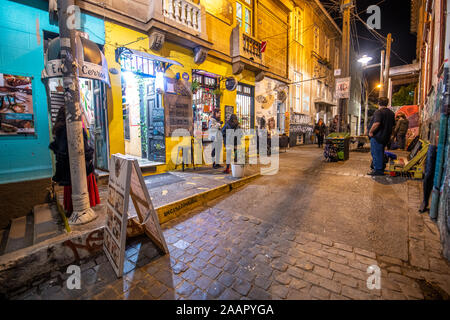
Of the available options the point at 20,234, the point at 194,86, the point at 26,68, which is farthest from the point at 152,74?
the point at 20,234

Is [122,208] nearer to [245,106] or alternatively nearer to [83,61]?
[83,61]

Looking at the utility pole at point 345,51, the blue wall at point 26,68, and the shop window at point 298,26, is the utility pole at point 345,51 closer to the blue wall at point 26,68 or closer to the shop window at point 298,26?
the shop window at point 298,26

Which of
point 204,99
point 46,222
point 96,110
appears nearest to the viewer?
point 46,222

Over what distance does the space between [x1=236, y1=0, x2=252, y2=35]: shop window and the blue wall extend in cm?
868

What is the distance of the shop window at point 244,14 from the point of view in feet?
34.9

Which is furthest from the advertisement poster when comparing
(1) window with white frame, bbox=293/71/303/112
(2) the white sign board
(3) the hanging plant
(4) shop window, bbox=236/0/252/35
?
(1) window with white frame, bbox=293/71/303/112

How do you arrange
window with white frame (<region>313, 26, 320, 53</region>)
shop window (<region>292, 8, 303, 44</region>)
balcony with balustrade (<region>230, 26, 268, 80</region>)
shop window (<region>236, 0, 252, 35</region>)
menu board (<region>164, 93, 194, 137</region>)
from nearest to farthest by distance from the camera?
menu board (<region>164, 93, 194, 137</region>), balcony with balustrade (<region>230, 26, 268, 80</region>), shop window (<region>236, 0, 252, 35</region>), shop window (<region>292, 8, 303, 44</region>), window with white frame (<region>313, 26, 320, 53</region>)

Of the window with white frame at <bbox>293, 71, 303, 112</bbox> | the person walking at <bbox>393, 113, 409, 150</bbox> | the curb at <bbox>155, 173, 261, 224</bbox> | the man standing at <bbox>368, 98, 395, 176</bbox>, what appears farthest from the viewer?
the window with white frame at <bbox>293, 71, 303, 112</bbox>

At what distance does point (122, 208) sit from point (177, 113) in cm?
579

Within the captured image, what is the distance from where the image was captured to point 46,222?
3.85m

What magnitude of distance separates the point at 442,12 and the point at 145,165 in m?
10.8

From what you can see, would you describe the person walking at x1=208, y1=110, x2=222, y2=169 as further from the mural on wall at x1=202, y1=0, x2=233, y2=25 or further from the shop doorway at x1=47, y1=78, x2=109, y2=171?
the mural on wall at x1=202, y1=0, x2=233, y2=25

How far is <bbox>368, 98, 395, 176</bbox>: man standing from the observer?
6.15 meters

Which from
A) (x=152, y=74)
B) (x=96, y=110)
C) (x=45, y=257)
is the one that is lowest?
(x=45, y=257)
